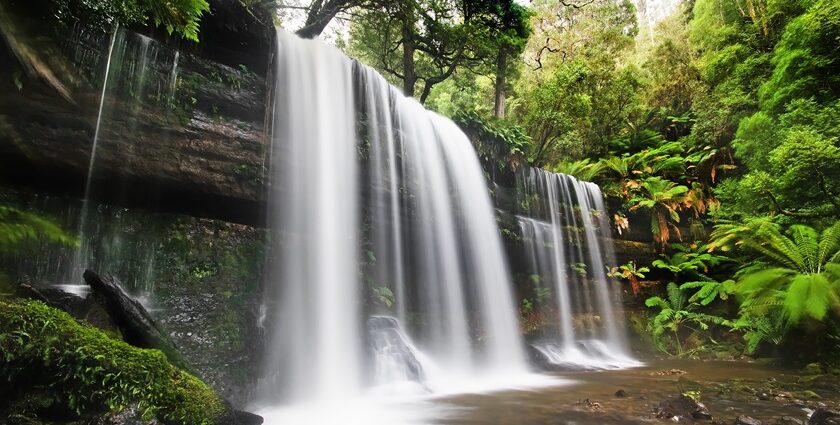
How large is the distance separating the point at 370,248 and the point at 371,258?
20 centimetres

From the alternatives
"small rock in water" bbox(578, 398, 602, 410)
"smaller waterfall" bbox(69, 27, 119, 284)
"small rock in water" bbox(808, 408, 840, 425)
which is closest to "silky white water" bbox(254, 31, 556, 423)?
"small rock in water" bbox(578, 398, 602, 410)

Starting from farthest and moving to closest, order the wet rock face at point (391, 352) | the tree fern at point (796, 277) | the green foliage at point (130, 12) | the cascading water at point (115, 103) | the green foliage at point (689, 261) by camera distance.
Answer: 1. the green foliage at point (689, 261)
2. the tree fern at point (796, 277)
3. the wet rock face at point (391, 352)
4. the cascading water at point (115, 103)
5. the green foliage at point (130, 12)

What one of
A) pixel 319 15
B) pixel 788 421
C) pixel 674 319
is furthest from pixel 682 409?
pixel 319 15

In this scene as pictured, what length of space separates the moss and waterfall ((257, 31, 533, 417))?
273 cm

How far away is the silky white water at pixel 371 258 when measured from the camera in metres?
6.13

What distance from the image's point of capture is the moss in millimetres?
2584

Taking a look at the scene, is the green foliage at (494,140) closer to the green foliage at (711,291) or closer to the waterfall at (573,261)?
the waterfall at (573,261)

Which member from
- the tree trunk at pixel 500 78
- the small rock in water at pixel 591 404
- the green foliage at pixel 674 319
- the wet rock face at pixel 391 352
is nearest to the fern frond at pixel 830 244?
the green foliage at pixel 674 319

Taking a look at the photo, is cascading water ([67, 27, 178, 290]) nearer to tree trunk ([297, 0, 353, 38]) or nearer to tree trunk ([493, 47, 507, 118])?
tree trunk ([297, 0, 353, 38])

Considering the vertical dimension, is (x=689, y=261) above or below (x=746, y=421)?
above

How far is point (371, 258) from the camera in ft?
26.4

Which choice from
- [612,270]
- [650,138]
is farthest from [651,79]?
[612,270]

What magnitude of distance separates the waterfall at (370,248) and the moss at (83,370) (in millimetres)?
2731

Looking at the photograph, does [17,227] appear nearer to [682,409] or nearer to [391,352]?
[391,352]
